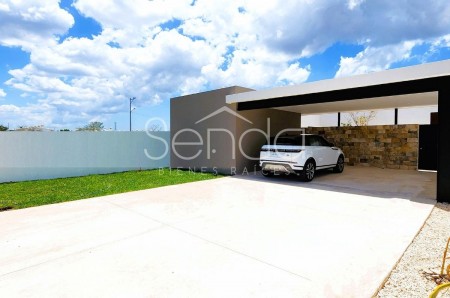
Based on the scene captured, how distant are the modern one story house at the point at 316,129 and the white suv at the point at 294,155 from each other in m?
1.22

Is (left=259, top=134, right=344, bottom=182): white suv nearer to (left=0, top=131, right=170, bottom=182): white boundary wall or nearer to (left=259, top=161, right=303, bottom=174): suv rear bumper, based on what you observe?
(left=259, top=161, right=303, bottom=174): suv rear bumper

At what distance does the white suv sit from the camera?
7621mm

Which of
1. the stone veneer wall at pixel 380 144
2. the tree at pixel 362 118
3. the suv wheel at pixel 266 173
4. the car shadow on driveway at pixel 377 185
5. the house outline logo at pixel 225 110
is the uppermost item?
the tree at pixel 362 118

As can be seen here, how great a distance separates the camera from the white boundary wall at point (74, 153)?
9312 millimetres

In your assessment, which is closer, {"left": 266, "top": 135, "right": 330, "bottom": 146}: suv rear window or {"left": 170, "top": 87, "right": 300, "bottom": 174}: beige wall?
{"left": 266, "top": 135, "right": 330, "bottom": 146}: suv rear window

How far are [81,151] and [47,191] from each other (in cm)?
407

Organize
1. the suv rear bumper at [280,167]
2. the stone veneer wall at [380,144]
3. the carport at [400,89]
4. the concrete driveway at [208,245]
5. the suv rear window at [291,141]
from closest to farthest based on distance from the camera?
the concrete driveway at [208,245] → the carport at [400,89] → the suv rear bumper at [280,167] → the suv rear window at [291,141] → the stone veneer wall at [380,144]

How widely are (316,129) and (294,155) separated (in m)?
6.76

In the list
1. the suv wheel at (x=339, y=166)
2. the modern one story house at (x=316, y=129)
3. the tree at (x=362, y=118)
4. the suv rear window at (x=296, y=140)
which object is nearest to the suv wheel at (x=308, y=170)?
the suv rear window at (x=296, y=140)

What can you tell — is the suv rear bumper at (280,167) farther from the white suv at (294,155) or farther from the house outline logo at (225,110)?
the house outline logo at (225,110)

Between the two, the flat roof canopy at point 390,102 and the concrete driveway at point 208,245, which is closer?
the concrete driveway at point 208,245

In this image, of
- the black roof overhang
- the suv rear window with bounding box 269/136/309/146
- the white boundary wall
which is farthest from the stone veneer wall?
the white boundary wall

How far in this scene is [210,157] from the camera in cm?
1046

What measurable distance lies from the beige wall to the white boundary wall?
147 centimetres
